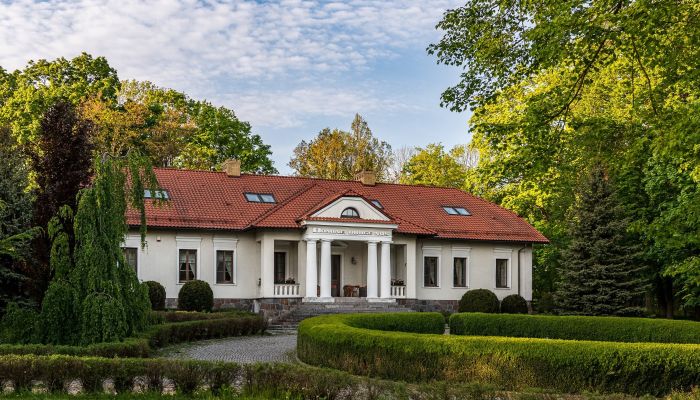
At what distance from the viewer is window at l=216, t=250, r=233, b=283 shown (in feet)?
92.9

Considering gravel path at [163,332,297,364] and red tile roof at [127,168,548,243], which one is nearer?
gravel path at [163,332,297,364]

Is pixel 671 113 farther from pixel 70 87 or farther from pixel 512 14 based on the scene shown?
pixel 70 87

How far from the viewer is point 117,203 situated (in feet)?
52.6

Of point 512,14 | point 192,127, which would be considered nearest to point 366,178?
point 192,127

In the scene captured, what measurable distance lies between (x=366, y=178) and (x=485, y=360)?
872 inches

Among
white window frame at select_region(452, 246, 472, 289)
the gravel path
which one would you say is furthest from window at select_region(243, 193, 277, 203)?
the gravel path

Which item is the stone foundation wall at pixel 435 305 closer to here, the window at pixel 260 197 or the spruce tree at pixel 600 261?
the spruce tree at pixel 600 261

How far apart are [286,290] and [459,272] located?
8.00 m

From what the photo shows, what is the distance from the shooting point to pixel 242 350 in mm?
18156

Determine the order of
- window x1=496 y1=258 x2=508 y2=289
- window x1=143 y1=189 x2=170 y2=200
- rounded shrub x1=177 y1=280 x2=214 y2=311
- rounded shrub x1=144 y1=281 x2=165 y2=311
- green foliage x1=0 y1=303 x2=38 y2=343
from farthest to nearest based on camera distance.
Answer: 1. window x1=496 y1=258 x2=508 y2=289
2. rounded shrub x1=177 y1=280 x2=214 y2=311
3. rounded shrub x1=144 y1=281 x2=165 y2=311
4. window x1=143 y1=189 x2=170 y2=200
5. green foliage x1=0 y1=303 x2=38 y2=343

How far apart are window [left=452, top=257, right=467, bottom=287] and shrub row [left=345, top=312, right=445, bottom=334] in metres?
11.3

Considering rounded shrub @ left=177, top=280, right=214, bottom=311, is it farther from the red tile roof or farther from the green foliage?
the green foliage

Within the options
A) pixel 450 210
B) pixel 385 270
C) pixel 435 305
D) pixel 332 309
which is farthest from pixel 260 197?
pixel 450 210

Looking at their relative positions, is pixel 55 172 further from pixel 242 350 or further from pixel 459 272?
pixel 459 272
